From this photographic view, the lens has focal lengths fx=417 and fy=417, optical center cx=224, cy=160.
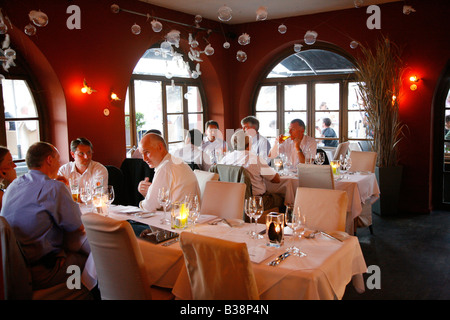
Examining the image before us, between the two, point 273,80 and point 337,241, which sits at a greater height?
point 273,80

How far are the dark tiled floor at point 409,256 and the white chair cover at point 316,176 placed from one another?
36.5 inches

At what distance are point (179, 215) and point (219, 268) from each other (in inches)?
34.2

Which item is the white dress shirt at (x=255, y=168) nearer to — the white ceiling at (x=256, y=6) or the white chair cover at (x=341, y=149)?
the white chair cover at (x=341, y=149)

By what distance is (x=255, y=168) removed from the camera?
16.7 feet

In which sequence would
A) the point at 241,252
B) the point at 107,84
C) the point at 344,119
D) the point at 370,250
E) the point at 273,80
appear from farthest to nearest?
the point at 273,80
the point at 344,119
the point at 107,84
the point at 370,250
the point at 241,252

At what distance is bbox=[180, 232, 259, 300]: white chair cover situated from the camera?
204 centimetres

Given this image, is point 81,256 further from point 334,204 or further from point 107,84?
point 107,84

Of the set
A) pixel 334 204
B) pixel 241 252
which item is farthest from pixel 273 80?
pixel 241 252

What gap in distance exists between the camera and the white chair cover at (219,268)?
204 centimetres

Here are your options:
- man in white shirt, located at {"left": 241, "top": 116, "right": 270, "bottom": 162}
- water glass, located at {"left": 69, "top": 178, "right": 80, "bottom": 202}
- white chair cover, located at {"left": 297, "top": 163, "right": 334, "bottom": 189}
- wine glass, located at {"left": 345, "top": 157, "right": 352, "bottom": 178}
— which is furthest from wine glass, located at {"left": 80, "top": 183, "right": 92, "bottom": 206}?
wine glass, located at {"left": 345, "top": 157, "right": 352, "bottom": 178}

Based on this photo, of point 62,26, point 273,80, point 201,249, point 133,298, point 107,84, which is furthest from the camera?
point 273,80

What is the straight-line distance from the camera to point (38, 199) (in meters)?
2.85

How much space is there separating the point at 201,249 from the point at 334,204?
4.57 feet

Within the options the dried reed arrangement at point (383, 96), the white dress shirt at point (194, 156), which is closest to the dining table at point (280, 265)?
the white dress shirt at point (194, 156)
